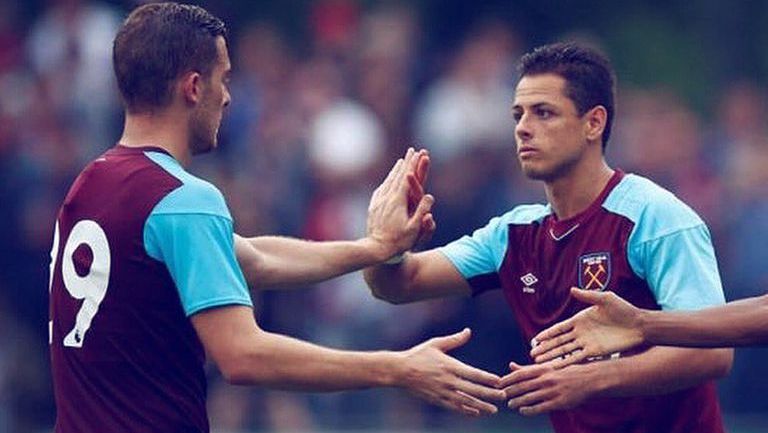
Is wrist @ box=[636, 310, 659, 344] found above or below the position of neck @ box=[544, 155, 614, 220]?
below

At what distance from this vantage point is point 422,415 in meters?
15.1

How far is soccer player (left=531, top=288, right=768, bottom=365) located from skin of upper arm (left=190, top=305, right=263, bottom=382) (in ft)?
3.93

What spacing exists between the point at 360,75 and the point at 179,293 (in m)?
9.09

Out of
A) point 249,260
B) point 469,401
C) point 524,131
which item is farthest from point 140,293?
point 524,131

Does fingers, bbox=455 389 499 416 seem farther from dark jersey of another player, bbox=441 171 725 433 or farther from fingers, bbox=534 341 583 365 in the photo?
dark jersey of another player, bbox=441 171 725 433

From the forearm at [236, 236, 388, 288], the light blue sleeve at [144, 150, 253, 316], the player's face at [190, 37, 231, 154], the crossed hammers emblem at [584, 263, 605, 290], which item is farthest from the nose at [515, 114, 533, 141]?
the light blue sleeve at [144, 150, 253, 316]

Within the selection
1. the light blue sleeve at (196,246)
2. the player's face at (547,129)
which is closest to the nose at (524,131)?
the player's face at (547,129)

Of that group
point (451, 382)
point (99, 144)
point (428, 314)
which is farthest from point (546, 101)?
point (99, 144)

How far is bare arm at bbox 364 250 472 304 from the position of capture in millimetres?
9391

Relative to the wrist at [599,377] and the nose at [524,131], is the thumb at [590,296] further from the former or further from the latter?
the nose at [524,131]

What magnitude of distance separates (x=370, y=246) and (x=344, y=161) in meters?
6.81

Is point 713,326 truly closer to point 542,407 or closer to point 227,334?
point 542,407

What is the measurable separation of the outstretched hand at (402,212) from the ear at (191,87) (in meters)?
1.38

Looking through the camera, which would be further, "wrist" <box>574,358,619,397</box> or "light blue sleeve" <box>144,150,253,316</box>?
"wrist" <box>574,358,619,397</box>
